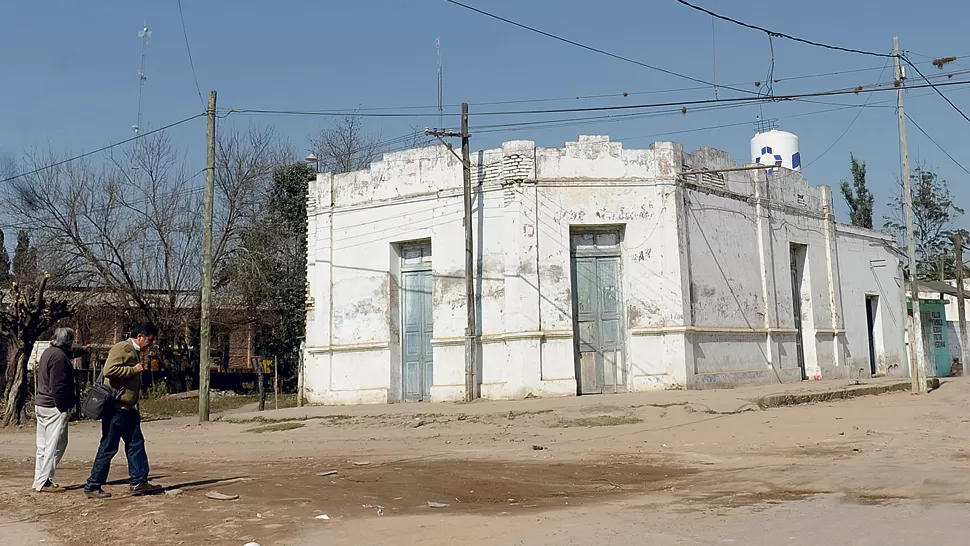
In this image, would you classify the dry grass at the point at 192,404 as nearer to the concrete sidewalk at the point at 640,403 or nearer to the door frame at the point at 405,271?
the door frame at the point at 405,271

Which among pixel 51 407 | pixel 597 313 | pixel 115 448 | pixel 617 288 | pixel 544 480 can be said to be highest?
pixel 617 288

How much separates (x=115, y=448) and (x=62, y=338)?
1.34 meters

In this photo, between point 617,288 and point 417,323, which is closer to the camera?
point 617,288

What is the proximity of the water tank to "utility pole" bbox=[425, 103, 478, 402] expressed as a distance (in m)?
10.9

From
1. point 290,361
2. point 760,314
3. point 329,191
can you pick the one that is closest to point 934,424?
point 760,314

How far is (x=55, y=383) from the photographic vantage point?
842 cm

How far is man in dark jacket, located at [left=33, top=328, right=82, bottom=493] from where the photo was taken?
8.43 meters

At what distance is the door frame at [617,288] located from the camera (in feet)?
62.1

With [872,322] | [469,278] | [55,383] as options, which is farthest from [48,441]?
[872,322]

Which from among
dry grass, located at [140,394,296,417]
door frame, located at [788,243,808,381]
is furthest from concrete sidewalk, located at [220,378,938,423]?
Result: dry grass, located at [140,394,296,417]

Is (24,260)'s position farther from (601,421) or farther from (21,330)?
(601,421)

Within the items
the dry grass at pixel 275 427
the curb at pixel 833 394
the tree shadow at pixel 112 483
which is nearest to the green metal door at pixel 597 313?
the curb at pixel 833 394

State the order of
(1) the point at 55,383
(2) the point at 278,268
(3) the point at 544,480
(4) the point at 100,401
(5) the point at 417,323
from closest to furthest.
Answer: (4) the point at 100,401
(1) the point at 55,383
(3) the point at 544,480
(5) the point at 417,323
(2) the point at 278,268

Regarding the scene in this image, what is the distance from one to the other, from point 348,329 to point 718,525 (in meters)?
15.9
